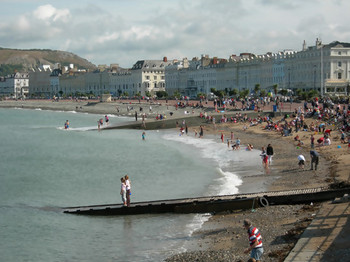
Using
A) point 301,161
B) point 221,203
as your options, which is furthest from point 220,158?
point 221,203

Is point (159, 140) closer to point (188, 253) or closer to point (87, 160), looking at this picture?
point (87, 160)

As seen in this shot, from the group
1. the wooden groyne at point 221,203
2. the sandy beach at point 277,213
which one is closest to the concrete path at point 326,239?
the sandy beach at point 277,213

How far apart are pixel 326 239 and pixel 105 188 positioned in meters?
14.1

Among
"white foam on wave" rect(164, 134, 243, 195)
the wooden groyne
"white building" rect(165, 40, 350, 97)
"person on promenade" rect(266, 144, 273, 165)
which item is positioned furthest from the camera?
"white building" rect(165, 40, 350, 97)

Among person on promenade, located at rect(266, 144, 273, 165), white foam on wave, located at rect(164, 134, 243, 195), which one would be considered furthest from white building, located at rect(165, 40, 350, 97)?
person on promenade, located at rect(266, 144, 273, 165)

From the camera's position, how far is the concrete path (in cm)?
1132

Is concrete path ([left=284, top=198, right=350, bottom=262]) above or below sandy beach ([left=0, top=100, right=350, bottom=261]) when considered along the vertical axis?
above

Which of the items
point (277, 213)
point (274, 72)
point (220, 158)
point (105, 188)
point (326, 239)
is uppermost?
point (274, 72)

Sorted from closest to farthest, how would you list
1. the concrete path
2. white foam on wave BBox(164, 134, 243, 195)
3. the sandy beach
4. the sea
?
the concrete path → the sandy beach → the sea → white foam on wave BBox(164, 134, 243, 195)

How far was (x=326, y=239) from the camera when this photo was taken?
12.3 m

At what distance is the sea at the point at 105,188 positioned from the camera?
617 inches

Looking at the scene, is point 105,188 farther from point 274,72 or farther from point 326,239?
point 274,72

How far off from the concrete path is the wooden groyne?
2045 mm

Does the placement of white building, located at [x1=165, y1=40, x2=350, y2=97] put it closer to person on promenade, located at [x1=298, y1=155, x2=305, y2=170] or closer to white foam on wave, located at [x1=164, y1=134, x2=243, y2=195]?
white foam on wave, located at [x1=164, y1=134, x2=243, y2=195]
